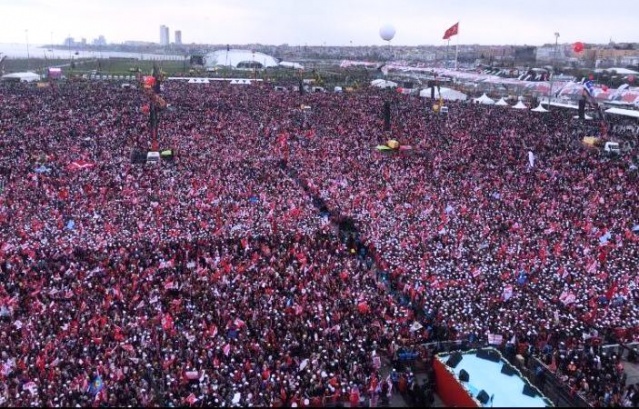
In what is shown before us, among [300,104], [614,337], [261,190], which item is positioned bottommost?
[614,337]

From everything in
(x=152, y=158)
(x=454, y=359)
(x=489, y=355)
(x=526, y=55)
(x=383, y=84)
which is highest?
(x=526, y=55)

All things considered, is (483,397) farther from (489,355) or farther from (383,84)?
(383,84)

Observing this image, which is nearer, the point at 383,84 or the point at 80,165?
the point at 80,165

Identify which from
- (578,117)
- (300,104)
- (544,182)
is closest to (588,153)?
(544,182)

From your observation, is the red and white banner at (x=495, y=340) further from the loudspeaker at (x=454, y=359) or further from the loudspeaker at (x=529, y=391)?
the loudspeaker at (x=529, y=391)

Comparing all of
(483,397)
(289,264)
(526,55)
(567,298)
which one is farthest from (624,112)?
(526,55)

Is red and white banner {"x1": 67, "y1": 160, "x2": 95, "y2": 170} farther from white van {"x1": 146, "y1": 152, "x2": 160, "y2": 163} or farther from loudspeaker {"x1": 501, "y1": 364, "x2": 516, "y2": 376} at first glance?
loudspeaker {"x1": 501, "y1": 364, "x2": 516, "y2": 376}

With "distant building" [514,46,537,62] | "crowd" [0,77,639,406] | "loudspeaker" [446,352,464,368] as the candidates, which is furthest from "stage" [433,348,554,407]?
"distant building" [514,46,537,62]

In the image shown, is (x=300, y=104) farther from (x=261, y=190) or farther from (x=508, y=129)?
(x=261, y=190)
